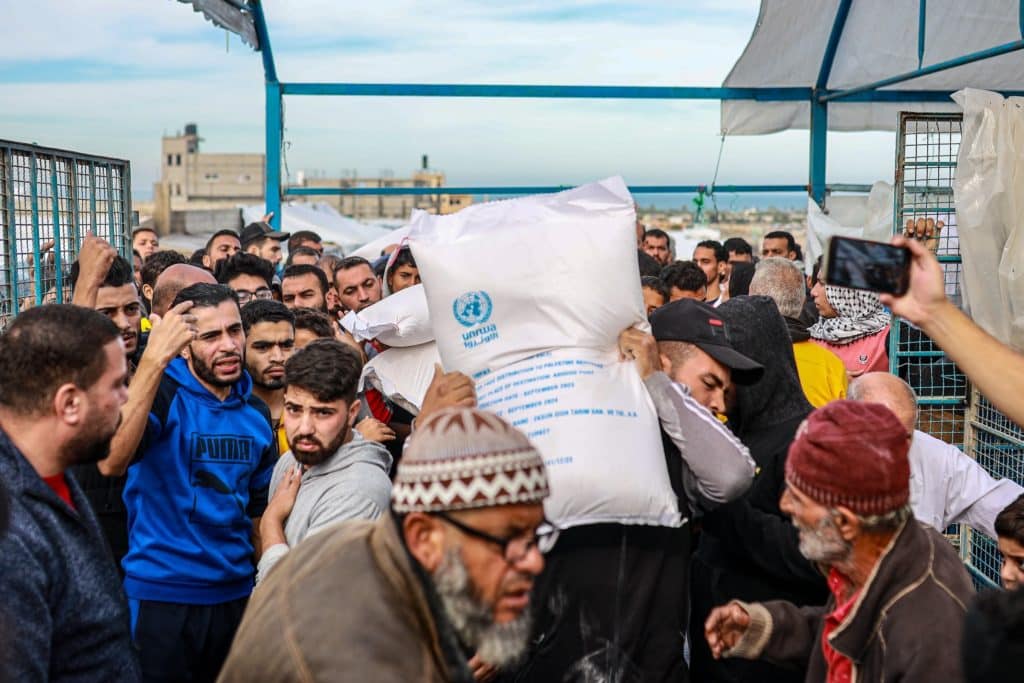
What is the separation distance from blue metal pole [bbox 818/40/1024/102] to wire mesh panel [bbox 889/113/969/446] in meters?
0.42

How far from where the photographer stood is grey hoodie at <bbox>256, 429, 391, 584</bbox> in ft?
10.5

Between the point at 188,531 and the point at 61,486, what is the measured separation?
2.78 ft

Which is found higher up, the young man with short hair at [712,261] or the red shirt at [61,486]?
the young man with short hair at [712,261]

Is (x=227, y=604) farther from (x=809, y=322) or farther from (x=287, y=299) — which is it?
(x=809, y=322)

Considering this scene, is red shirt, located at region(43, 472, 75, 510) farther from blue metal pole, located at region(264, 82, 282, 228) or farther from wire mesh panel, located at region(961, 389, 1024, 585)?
blue metal pole, located at region(264, 82, 282, 228)

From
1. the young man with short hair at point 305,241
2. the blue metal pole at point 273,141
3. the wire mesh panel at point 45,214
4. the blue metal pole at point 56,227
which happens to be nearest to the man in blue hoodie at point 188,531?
the wire mesh panel at point 45,214

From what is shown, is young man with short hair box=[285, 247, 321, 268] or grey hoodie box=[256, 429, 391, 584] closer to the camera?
grey hoodie box=[256, 429, 391, 584]

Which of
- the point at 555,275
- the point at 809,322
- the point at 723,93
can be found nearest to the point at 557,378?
the point at 555,275

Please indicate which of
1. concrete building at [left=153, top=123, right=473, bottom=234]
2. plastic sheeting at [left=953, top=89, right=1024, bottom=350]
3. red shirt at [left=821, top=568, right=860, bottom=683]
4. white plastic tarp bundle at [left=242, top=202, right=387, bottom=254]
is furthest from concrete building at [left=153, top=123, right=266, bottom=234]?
red shirt at [left=821, top=568, right=860, bottom=683]

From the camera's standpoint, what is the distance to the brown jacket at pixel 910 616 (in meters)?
2.14

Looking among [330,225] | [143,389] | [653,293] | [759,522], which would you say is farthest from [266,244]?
[330,225]

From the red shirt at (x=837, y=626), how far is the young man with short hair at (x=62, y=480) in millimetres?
1619

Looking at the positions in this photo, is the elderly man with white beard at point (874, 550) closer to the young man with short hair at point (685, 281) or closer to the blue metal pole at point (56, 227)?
the blue metal pole at point (56, 227)

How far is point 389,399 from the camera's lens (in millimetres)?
4562
